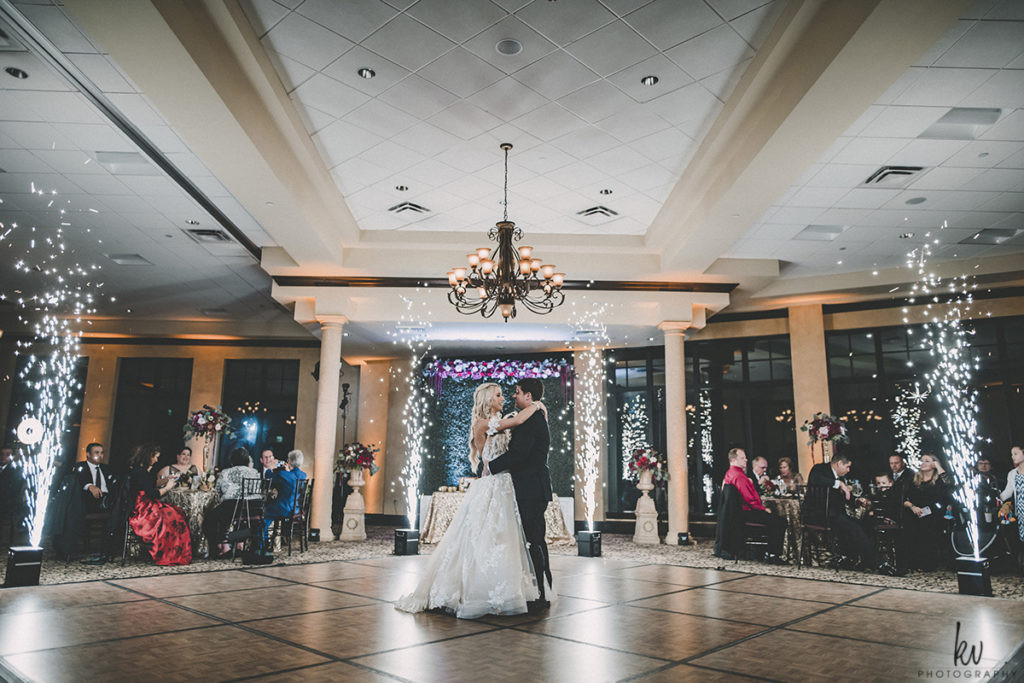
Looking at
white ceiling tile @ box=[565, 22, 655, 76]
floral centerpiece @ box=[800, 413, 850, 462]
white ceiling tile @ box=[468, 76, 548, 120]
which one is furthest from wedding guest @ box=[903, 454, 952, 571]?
white ceiling tile @ box=[468, 76, 548, 120]

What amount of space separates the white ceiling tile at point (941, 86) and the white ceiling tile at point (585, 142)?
2.38 meters

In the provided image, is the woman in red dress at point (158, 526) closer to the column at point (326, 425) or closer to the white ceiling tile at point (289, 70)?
the column at point (326, 425)

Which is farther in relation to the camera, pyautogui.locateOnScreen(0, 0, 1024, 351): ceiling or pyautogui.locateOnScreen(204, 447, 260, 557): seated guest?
pyautogui.locateOnScreen(204, 447, 260, 557): seated guest

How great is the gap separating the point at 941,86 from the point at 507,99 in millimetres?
3371

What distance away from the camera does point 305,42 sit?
4676mm

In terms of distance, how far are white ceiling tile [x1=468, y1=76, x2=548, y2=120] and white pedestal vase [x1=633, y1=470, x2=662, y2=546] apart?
241 inches

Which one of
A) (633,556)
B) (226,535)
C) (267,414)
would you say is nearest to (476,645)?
(226,535)

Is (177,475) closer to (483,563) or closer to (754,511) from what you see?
(483,563)

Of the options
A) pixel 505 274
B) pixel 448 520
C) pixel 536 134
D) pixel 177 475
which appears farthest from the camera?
pixel 448 520

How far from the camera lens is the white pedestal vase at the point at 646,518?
9492mm

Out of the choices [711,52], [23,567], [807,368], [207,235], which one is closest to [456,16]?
[711,52]

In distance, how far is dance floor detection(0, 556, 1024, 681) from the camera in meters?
2.81

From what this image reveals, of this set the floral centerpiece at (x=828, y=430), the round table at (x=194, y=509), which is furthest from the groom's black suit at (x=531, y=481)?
the floral centerpiece at (x=828, y=430)

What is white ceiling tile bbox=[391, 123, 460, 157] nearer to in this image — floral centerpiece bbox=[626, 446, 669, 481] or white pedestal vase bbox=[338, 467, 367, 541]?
white pedestal vase bbox=[338, 467, 367, 541]
